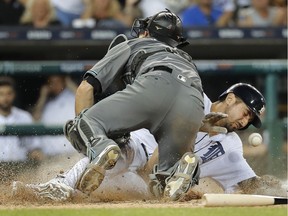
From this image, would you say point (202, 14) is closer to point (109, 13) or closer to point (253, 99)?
point (109, 13)

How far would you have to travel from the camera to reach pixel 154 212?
563 centimetres

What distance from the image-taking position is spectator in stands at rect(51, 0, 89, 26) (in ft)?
36.6

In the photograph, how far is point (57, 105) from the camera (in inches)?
423

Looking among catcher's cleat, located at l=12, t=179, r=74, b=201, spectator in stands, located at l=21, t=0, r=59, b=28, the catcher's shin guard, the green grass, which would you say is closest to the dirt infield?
catcher's cleat, located at l=12, t=179, r=74, b=201

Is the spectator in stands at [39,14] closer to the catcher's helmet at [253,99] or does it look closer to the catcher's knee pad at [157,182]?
the catcher's helmet at [253,99]

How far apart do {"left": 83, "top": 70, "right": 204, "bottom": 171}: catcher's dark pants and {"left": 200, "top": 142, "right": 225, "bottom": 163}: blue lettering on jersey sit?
1.07 metres

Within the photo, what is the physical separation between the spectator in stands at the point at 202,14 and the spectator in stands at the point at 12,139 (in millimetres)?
2398

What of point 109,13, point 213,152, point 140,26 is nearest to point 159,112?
point 140,26

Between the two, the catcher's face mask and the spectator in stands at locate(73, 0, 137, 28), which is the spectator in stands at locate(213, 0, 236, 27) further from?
the catcher's face mask

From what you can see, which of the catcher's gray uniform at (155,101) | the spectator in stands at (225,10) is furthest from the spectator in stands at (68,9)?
the catcher's gray uniform at (155,101)

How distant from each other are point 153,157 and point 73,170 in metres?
0.66

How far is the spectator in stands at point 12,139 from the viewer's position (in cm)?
884

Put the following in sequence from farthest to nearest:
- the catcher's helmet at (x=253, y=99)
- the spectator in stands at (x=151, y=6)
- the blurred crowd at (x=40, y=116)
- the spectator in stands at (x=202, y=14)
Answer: the spectator in stands at (x=202, y=14), the spectator in stands at (x=151, y=6), the blurred crowd at (x=40, y=116), the catcher's helmet at (x=253, y=99)

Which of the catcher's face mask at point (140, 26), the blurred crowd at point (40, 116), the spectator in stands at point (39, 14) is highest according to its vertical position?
the catcher's face mask at point (140, 26)
